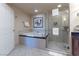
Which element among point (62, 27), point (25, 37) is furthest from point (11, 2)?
point (62, 27)

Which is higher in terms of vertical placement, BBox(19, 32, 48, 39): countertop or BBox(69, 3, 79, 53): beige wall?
BBox(69, 3, 79, 53): beige wall

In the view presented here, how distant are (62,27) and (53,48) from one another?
2.64 feet

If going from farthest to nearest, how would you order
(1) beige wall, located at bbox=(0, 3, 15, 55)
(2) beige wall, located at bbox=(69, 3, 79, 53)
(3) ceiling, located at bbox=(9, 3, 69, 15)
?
(2) beige wall, located at bbox=(69, 3, 79, 53) → (3) ceiling, located at bbox=(9, 3, 69, 15) → (1) beige wall, located at bbox=(0, 3, 15, 55)

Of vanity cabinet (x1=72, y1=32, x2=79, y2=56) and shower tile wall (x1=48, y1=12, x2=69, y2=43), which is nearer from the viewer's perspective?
vanity cabinet (x1=72, y1=32, x2=79, y2=56)

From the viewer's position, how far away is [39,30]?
3.89 m

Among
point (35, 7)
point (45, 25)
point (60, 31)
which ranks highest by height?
point (35, 7)

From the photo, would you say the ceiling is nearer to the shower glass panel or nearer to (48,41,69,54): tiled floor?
the shower glass panel

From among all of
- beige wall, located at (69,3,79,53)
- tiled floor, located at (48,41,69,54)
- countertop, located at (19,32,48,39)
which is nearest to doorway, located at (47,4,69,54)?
tiled floor, located at (48,41,69,54)

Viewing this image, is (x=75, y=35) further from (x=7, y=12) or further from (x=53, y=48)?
(x=7, y=12)

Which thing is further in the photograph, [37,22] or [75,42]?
[37,22]

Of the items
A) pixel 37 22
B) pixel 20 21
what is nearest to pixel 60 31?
pixel 37 22

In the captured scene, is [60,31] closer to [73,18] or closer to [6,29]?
[73,18]

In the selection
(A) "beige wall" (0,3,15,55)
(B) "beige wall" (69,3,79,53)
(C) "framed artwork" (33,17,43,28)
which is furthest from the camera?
(C) "framed artwork" (33,17,43,28)

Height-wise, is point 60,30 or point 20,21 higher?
point 20,21
